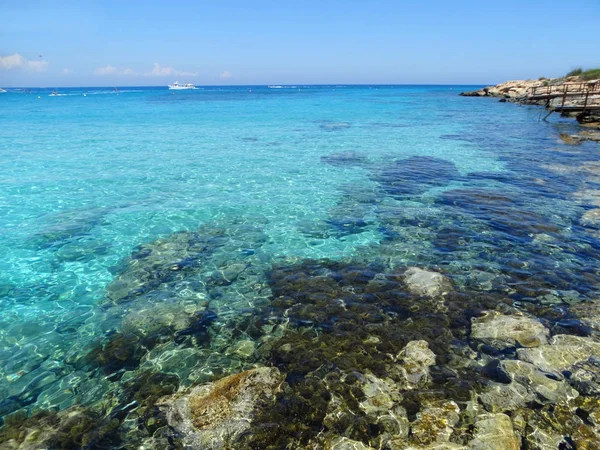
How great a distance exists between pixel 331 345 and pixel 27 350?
7.02m

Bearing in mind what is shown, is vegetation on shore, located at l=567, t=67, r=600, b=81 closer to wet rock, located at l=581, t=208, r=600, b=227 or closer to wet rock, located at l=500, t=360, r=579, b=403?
wet rock, located at l=581, t=208, r=600, b=227

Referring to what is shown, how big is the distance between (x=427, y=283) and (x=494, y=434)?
463 cm

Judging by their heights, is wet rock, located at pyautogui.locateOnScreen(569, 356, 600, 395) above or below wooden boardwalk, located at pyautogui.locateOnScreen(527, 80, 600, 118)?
below

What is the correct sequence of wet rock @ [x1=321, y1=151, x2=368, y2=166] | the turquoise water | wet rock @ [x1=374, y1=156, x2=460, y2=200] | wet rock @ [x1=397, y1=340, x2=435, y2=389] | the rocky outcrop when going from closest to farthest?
wet rock @ [x1=397, y1=340, x2=435, y2=389] → the turquoise water → wet rock @ [x1=374, y1=156, x2=460, y2=200] → wet rock @ [x1=321, y1=151, x2=368, y2=166] → the rocky outcrop

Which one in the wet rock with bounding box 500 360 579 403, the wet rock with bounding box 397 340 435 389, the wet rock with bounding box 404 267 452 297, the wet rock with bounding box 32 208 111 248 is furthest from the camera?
the wet rock with bounding box 32 208 111 248

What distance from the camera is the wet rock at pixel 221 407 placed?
6004 millimetres

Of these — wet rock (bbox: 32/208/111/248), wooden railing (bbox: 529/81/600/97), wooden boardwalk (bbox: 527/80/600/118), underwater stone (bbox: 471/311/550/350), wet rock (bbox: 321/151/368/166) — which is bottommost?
underwater stone (bbox: 471/311/550/350)

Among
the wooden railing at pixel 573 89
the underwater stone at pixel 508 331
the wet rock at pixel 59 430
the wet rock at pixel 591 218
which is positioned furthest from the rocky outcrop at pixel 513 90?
the wet rock at pixel 59 430

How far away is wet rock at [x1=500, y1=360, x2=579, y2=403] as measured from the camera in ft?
21.5

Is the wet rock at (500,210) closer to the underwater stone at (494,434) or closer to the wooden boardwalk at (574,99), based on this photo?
the underwater stone at (494,434)

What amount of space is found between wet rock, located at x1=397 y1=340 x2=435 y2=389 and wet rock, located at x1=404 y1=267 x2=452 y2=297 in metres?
2.11

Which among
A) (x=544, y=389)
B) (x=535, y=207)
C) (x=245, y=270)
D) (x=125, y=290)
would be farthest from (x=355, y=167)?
→ (x=544, y=389)

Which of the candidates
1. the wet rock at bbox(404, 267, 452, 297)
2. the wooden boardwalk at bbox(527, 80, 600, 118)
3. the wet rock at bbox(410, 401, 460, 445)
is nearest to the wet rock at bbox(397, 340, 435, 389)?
the wet rock at bbox(410, 401, 460, 445)

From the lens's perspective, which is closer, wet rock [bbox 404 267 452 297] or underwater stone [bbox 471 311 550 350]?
underwater stone [bbox 471 311 550 350]
